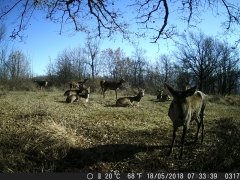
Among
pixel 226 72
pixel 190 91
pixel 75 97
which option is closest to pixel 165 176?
pixel 190 91

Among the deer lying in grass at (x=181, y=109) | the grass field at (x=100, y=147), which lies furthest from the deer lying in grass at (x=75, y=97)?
the deer lying in grass at (x=181, y=109)

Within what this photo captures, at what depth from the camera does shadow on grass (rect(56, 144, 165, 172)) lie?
9.52m

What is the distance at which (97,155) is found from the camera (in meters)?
10.1

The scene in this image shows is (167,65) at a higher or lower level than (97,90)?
higher

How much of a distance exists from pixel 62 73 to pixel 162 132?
2213 inches

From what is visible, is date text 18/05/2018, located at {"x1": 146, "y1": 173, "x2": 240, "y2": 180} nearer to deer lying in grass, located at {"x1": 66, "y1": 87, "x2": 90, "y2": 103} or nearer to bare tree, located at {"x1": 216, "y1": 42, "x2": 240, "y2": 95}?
deer lying in grass, located at {"x1": 66, "y1": 87, "x2": 90, "y2": 103}

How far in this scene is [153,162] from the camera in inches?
381

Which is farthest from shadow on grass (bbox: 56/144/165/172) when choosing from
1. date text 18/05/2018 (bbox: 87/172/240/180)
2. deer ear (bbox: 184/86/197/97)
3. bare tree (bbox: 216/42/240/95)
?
bare tree (bbox: 216/42/240/95)

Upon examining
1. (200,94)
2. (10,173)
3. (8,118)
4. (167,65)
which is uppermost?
(167,65)

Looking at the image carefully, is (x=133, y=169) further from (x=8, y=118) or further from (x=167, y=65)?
(x=167, y=65)

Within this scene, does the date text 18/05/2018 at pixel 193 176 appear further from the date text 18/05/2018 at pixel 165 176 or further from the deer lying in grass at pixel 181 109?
the deer lying in grass at pixel 181 109

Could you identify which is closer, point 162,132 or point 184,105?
point 184,105

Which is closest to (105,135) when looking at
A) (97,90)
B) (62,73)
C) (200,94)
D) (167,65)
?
(200,94)

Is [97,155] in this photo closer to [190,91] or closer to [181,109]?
[181,109]
